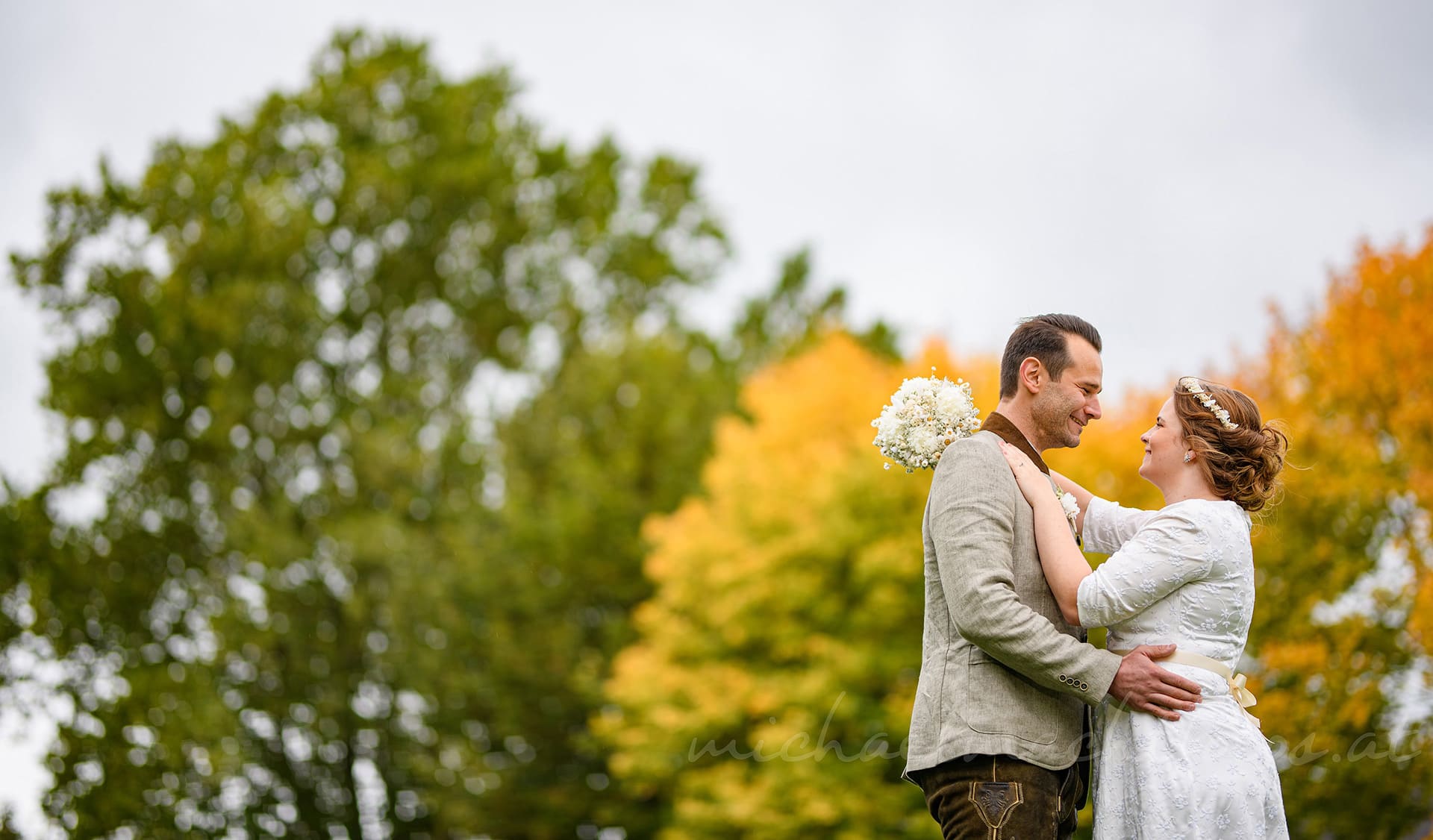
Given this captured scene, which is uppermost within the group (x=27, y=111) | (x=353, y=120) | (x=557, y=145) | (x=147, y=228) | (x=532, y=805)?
(x=557, y=145)

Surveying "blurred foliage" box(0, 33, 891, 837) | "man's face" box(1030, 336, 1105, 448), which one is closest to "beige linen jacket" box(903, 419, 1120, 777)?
"man's face" box(1030, 336, 1105, 448)

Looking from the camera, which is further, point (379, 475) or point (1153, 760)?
point (379, 475)

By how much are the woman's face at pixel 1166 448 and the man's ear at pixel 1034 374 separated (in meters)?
0.33

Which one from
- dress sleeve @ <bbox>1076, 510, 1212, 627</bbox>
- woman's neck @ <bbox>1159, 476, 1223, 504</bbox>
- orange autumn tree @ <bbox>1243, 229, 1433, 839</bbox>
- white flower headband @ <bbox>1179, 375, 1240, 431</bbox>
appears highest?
orange autumn tree @ <bbox>1243, 229, 1433, 839</bbox>

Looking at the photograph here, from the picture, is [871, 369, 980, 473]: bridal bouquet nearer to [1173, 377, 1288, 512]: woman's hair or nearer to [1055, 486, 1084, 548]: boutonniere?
[1055, 486, 1084, 548]: boutonniere

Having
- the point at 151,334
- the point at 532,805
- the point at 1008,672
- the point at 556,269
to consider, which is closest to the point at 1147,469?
the point at 1008,672

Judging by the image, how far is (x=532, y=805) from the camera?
2253 cm

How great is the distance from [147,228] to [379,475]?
21.0 ft

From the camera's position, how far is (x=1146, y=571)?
11.1 ft

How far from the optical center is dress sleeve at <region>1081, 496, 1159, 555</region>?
3.95 meters

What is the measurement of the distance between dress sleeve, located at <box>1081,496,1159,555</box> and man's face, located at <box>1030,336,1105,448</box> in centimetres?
40

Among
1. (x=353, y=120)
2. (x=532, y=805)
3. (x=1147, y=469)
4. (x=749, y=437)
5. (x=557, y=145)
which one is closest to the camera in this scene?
(x=1147, y=469)

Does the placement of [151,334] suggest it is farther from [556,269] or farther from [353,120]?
[556,269]

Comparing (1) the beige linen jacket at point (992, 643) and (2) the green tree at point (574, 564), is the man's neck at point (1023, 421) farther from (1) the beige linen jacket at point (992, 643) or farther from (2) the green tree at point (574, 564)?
(2) the green tree at point (574, 564)
